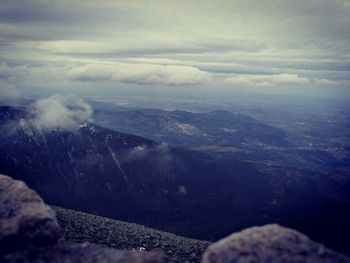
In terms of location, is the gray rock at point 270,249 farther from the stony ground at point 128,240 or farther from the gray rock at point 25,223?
the stony ground at point 128,240

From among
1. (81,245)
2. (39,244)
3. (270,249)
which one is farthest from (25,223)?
(270,249)

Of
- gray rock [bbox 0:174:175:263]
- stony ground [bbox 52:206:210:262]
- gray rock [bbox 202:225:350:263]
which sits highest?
gray rock [bbox 202:225:350:263]

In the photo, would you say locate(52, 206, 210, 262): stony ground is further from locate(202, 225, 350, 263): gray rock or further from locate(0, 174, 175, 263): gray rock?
locate(202, 225, 350, 263): gray rock

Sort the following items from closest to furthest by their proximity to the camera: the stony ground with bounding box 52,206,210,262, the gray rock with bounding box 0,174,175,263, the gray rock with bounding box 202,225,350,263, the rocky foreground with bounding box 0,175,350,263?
the gray rock with bounding box 202,225,350,263
the rocky foreground with bounding box 0,175,350,263
the gray rock with bounding box 0,174,175,263
the stony ground with bounding box 52,206,210,262

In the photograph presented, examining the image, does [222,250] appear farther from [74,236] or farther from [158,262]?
[74,236]

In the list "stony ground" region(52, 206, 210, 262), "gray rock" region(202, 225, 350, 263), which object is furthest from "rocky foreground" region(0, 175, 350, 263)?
"stony ground" region(52, 206, 210, 262)

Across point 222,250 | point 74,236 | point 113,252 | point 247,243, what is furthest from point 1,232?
point 74,236

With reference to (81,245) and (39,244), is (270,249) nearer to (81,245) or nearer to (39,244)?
(81,245)
